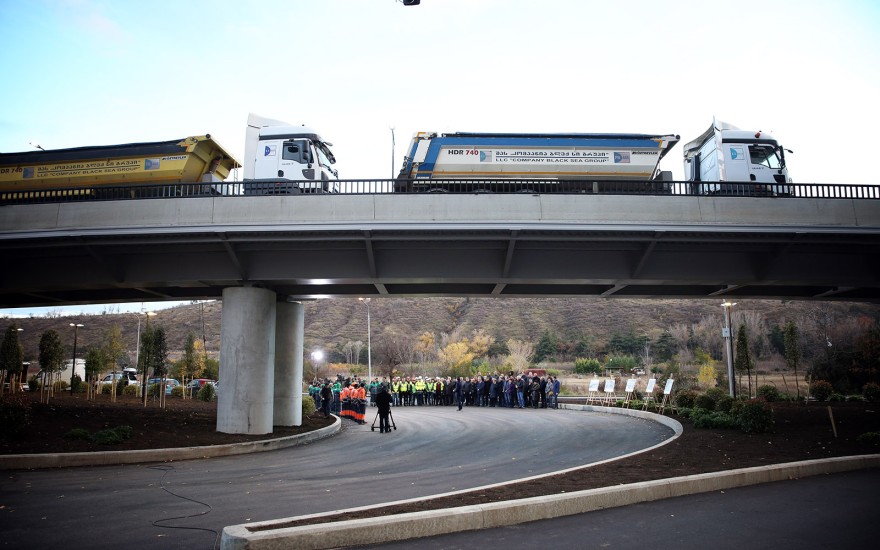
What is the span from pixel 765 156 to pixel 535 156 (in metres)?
8.90

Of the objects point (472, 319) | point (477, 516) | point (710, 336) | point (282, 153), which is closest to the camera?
point (477, 516)

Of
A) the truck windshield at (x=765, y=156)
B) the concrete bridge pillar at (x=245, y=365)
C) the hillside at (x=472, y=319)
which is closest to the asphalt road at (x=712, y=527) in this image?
the concrete bridge pillar at (x=245, y=365)

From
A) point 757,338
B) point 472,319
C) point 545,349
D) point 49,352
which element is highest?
point 472,319

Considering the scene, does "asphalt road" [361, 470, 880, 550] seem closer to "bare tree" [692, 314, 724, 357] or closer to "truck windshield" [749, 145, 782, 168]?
"truck windshield" [749, 145, 782, 168]

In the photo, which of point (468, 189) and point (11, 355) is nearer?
point (468, 189)

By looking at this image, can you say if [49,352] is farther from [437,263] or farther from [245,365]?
[437,263]

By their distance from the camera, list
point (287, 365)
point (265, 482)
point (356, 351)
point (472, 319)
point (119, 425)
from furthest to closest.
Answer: point (472, 319) → point (356, 351) → point (287, 365) → point (119, 425) → point (265, 482)

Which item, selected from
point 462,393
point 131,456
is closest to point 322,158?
point 131,456

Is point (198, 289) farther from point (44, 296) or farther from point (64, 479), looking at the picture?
point (64, 479)

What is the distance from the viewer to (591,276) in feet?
60.0

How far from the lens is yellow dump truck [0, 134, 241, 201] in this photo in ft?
73.4

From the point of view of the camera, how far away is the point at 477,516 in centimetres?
732

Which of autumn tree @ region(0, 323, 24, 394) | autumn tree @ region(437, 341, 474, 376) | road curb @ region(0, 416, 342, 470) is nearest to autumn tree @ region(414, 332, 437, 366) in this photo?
autumn tree @ region(437, 341, 474, 376)

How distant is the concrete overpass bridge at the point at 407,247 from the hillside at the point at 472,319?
6796 cm
